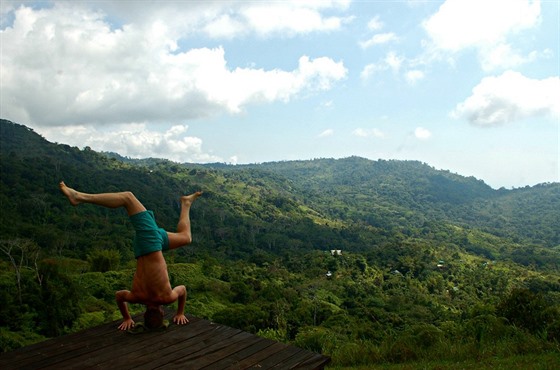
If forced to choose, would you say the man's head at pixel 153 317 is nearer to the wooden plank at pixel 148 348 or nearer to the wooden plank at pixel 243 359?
the wooden plank at pixel 148 348

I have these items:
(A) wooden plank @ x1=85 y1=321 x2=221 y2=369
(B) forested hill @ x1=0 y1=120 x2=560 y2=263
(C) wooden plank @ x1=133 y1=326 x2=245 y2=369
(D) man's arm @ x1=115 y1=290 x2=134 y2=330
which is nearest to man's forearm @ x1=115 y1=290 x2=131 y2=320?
(D) man's arm @ x1=115 y1=290 x2=134 y2=330

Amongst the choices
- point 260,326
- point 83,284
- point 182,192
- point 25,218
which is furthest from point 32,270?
point 182,192

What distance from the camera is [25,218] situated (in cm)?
5938

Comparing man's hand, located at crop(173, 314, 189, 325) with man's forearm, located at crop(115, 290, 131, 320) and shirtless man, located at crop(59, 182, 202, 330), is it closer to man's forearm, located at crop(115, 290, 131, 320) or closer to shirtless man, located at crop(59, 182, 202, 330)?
shirtless man, located at crop(59, 182, 202, 330)

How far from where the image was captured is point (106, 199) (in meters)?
4.67

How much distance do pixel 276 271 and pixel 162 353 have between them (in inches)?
2162

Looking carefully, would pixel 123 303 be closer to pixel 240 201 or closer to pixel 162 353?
pixel 162 353

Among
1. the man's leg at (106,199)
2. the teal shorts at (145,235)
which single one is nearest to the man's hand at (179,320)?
the teal shorts at (145,235)

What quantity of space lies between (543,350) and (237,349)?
16.8 feet

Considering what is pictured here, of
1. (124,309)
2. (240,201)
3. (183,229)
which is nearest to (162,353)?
(124,309)

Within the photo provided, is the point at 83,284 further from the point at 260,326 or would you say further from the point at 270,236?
the point at 270,236

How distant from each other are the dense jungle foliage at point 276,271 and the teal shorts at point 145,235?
4.45 meters

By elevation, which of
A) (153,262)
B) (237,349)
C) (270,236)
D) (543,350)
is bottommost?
(270,236)

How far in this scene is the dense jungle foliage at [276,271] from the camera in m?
9.56
